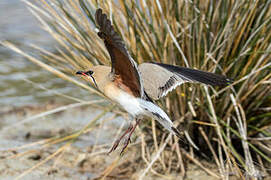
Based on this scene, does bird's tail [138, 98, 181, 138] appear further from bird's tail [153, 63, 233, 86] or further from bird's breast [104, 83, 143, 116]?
bird's tail [153, 63, 233, 86]

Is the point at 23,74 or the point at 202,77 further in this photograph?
the point at 23,74

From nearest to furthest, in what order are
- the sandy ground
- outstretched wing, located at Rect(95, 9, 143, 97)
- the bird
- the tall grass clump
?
1. outstretched wing, located at Rect(95, 9, 143, 97)
2. the bird
3. the tall grass clump
4. the sandy ground

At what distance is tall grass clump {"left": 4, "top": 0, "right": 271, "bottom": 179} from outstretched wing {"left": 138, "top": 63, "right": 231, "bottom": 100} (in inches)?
19.2

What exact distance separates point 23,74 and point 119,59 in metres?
3.74

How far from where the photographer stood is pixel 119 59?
60.8 inches

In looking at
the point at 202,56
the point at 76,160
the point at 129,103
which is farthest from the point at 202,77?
the point at 76,160

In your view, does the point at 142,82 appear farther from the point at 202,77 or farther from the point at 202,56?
the point at 202,56

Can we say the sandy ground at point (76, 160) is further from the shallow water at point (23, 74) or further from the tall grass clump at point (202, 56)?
the shallow water at point (23, 74)

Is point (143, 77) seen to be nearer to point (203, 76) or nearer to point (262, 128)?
point (203, 76)

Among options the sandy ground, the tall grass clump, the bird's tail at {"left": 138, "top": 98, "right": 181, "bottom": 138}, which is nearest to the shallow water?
the sandy ground

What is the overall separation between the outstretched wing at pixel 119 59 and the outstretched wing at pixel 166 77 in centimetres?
9

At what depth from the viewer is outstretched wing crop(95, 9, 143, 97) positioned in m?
1.37

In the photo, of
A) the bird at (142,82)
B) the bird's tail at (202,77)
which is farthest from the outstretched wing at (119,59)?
the bird's tail at (202,77)

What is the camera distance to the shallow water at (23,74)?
4.44 meters
